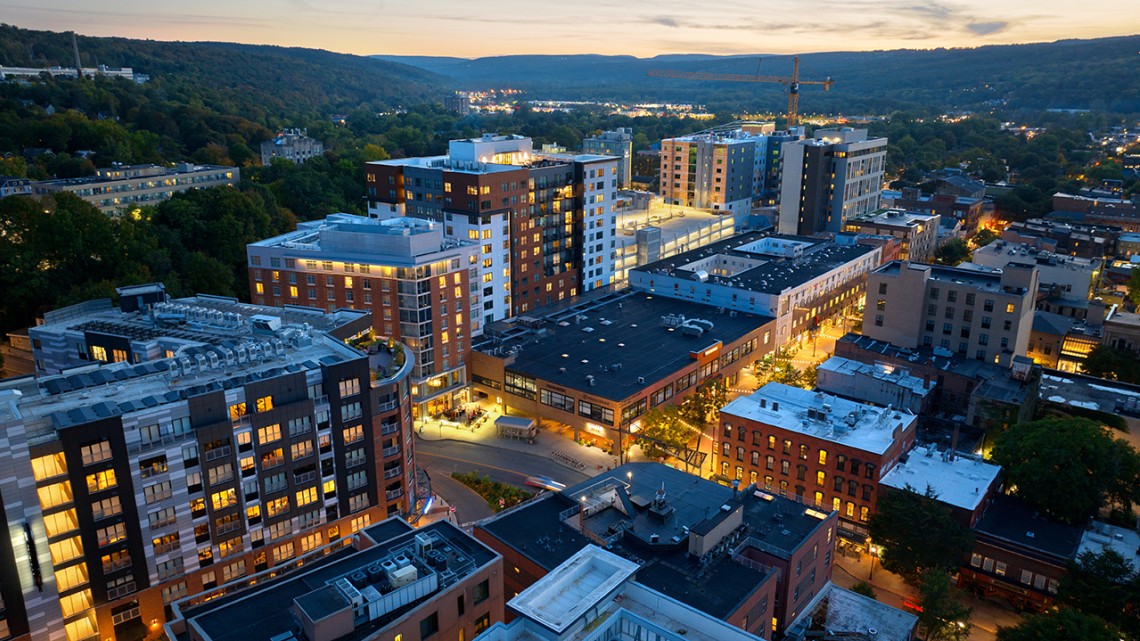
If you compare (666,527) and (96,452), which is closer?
(96,452)

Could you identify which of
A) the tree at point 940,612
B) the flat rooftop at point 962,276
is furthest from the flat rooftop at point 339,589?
the flat rooftop at point 962,276

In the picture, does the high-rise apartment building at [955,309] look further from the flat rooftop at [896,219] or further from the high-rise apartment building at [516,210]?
Result: the flat rooftop at [896,219]

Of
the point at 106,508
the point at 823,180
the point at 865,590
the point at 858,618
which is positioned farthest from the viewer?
the point at 823,180

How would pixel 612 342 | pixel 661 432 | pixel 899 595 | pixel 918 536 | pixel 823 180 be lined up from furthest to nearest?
pixel 823 180 < pixel 612 342 < pixel 661 432 < pixel 899 595 < pixel 918 536

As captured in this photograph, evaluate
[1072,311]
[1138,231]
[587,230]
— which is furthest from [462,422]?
[1138,231]

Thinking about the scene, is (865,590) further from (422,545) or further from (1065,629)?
(422,545)

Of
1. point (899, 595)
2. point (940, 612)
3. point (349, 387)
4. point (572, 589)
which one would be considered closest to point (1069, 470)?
point (899, 595)
